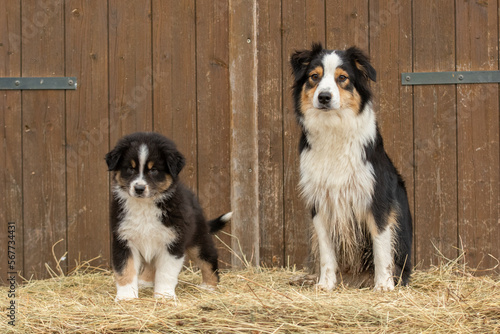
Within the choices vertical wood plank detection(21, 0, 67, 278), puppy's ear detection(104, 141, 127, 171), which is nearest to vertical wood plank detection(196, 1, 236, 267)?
vertical wood plank detection(21, 0, 67, 278)

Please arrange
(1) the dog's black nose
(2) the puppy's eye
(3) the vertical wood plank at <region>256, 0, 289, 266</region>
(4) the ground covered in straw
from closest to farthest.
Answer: (4) the ground covered in straw < (1) the dog's black nose < (2) the puppy's eye < (3) the vertical wood plank at <region>256, 0, 289, 266</region>

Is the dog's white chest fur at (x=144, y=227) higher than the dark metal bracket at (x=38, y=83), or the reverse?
the dark metal bracket at (x=38, y=83)

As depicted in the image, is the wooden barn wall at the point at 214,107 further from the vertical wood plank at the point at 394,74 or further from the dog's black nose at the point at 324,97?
the dog's black nose at the point at 324,97

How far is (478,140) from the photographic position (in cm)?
555

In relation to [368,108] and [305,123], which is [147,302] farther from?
[368,108]

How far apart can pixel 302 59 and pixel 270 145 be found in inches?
43.6

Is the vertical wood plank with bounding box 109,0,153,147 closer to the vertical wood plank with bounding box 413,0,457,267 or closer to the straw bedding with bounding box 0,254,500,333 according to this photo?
the straw bedding with bounding box 0,254,500,333

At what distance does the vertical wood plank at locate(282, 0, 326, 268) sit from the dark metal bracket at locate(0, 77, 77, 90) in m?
1.82

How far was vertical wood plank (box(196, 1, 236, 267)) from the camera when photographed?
5559 millimetres

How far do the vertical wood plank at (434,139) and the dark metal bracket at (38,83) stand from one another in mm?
2935

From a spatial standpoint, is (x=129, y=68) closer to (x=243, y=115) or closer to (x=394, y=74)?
(x=243, y=115)

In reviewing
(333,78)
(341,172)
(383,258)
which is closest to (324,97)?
(333,78)

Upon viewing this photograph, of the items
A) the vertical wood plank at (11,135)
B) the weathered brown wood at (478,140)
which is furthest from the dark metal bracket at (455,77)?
the vertical wood plank at (11,135)

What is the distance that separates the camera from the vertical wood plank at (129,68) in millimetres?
5543
